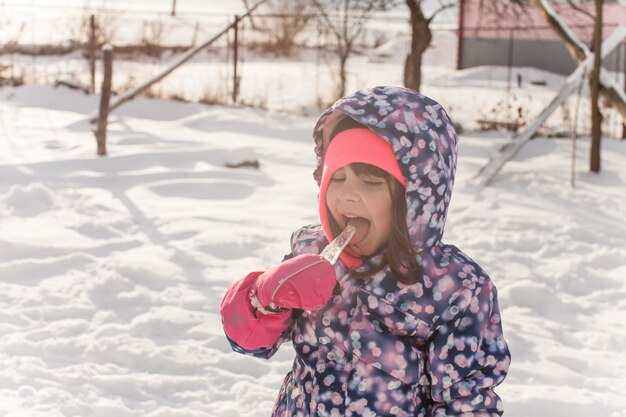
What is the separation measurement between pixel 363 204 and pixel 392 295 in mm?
175

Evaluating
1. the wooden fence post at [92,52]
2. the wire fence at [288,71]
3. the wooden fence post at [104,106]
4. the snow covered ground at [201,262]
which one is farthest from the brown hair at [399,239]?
the wooden fence post at [92,52]

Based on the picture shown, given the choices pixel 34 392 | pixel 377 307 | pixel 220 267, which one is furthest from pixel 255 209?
pixel 377 307

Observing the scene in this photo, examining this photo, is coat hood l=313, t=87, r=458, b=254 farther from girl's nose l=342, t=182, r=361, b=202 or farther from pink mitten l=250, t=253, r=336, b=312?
pink mitten l=250, t=253, r=336, b=312

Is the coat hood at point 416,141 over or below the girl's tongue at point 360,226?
over

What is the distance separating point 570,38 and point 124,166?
3.87m

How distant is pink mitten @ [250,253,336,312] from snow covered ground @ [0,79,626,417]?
2.03 metres

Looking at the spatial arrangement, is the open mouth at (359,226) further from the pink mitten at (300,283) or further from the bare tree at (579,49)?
the bare tree at (579,49)

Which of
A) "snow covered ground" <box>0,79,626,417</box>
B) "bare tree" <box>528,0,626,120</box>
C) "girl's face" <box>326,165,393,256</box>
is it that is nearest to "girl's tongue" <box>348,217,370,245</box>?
"girl's face" <box>326,165,393,256</box>

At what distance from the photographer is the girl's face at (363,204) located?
1.73m

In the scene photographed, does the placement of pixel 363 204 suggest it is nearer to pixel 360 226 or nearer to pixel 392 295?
pixel 360 226

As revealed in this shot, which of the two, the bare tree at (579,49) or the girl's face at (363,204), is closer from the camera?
the girl's face at (363,204)

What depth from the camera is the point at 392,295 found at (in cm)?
175

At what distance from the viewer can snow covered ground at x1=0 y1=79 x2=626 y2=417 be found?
147 inches

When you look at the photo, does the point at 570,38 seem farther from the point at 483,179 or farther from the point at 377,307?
the point at 377,307
